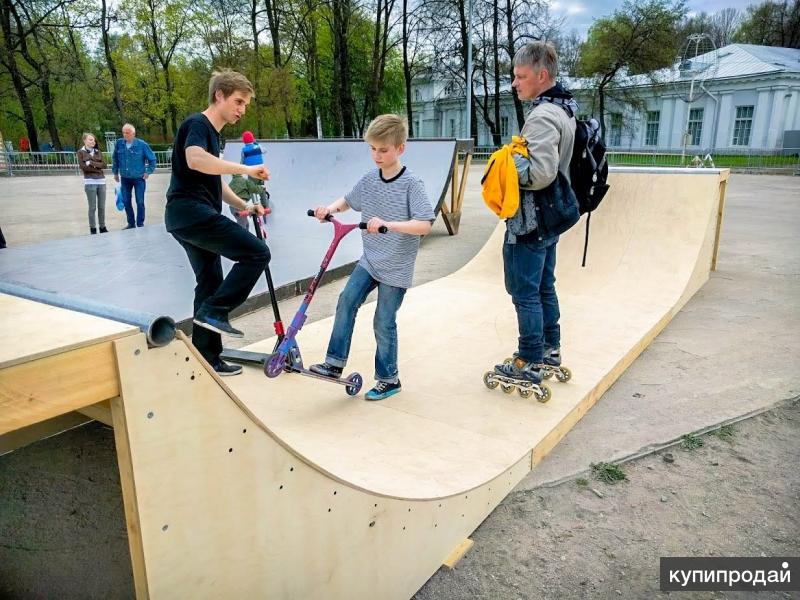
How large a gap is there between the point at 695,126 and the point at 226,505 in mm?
46595

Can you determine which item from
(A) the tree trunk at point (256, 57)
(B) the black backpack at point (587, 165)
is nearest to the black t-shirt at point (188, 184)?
(B) the black backpack at point (587, 165)

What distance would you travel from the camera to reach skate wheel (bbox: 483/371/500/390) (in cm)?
359

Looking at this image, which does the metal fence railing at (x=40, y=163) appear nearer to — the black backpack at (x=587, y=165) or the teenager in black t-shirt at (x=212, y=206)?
the teenager in black t-shirt at (x=212, y=206)

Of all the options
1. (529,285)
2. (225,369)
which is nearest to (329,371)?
(225,369)

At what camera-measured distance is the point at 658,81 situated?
38781 mm

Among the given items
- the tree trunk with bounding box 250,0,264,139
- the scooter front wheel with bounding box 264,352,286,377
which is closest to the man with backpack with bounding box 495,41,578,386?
the scooter front wheel with bounding box 264,352,286,377

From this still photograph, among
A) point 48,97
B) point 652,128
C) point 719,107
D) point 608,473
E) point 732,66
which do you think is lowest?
point 608,473

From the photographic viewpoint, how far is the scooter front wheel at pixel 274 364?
3498 millimetres

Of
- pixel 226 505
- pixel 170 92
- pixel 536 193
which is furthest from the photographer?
pixel 170 92

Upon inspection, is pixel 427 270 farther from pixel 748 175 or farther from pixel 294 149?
pixel 748 175

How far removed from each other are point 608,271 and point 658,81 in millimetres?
38538

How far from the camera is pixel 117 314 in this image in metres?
1.26

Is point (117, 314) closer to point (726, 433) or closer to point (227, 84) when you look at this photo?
point (227, 84)

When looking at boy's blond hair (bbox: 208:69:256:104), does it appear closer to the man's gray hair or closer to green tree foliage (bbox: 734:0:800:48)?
the man's gray hair
